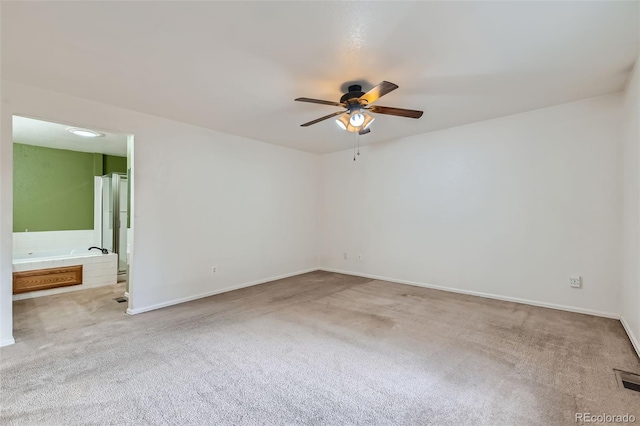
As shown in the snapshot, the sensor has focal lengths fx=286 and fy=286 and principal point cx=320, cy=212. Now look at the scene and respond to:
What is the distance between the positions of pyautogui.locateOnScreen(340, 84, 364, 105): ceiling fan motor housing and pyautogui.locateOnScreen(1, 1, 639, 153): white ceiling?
115mm

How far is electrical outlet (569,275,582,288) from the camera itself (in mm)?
3486

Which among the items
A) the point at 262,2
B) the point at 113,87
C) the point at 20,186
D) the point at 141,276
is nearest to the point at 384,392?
the point at 262,2

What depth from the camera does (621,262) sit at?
10.6 ft

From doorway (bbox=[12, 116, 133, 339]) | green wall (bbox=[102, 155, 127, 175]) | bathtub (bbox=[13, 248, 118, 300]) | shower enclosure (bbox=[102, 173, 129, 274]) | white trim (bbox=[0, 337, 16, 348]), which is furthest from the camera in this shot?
green wall (bbox=[102, 155, 127, 175])

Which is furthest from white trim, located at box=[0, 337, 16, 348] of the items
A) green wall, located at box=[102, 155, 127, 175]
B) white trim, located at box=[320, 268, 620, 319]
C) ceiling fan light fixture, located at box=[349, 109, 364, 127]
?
white trim, located at box=[320, 268, 620, 319]

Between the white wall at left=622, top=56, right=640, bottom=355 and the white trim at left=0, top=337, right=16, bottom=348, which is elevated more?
the white wall at left=622, top=56, right=640, bottom=355

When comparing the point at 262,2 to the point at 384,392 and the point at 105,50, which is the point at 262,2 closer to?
the point at 105,50

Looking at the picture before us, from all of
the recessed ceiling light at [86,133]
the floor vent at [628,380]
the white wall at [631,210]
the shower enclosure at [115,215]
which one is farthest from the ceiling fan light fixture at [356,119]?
the shower enclosure at [115,215]

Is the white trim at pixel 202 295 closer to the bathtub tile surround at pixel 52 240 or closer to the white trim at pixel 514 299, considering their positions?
the white trim at pixel 514 299

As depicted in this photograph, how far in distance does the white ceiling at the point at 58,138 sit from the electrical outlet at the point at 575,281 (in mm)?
6448

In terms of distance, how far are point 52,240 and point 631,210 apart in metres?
8.51

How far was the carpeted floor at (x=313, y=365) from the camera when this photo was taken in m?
1.76

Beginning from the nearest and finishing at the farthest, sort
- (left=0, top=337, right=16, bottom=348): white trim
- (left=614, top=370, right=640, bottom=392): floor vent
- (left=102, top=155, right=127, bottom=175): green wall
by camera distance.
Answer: (left=614, top=370, right=640, bottom=392): floor vent → (left=0, top=337, right=16, bottom=348): white trim → (left=102, top=155, right=127, bottom=175): green wall

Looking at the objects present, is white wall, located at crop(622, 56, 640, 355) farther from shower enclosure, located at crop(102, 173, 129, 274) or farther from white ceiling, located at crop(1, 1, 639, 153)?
shower enclosure, located at crop(102, 173, 129, 274)
